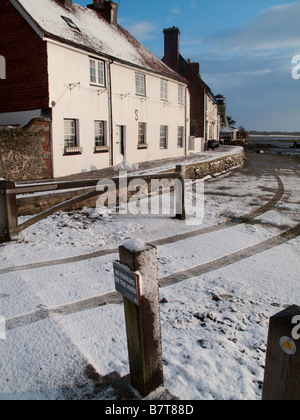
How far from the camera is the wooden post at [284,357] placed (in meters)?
1.60

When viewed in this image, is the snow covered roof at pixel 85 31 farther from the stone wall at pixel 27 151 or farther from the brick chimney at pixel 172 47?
the brick chimney at pixel 172 47

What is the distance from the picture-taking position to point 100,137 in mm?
15844

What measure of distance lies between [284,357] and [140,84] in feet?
63.0

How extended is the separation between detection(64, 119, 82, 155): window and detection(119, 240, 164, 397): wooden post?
11.9 meters

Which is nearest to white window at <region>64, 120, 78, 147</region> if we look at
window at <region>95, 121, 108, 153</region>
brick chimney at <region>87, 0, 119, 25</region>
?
window at <region>95, 121, 108, 153</region>

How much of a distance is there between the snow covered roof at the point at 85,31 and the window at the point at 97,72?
518 mm

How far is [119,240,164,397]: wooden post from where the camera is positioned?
217cm

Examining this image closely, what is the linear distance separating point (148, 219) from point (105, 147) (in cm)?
832

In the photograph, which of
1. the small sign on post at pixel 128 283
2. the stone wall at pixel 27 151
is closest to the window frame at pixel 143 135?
the stone wall at pixel 27 151

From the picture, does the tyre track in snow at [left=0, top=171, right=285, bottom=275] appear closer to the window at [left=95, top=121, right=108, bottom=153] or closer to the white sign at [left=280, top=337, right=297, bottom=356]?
the white sign at [left=280, top=337, right=297, bottom=356]

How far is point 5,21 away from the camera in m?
13.2

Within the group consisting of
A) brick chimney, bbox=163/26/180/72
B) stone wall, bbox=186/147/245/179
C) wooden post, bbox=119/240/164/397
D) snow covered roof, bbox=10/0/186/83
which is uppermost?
brick chimney, bbox=163/26/180/72

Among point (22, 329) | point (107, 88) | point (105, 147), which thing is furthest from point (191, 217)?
point (107, 88)
